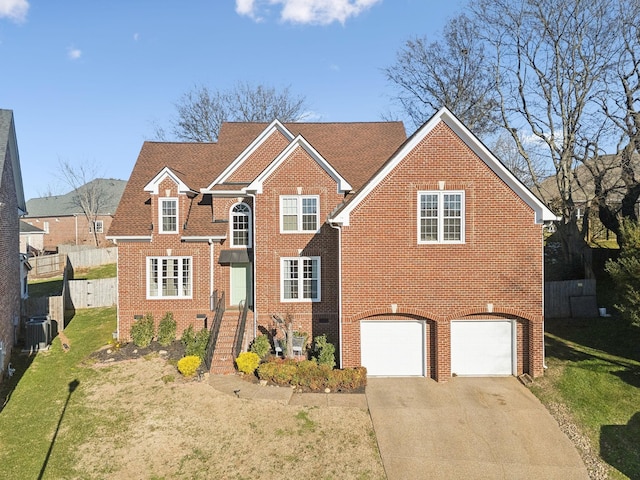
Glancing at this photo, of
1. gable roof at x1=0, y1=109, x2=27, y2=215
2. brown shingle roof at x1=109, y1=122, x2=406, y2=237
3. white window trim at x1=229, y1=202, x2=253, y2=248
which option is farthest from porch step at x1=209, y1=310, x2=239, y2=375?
gable roof at x1=0, y1=109, x2=27, y2=215

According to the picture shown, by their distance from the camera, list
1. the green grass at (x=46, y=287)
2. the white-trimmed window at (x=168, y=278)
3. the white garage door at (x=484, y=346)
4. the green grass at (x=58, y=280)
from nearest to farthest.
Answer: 1. the white garage door at (x=484, y=346)
2. the white-trimmed window at (x=168, y=278)
3. the green grass at (x=46, y=287)
4. the green grass at (x=58, y=280)

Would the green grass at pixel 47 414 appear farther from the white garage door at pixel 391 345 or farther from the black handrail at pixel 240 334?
the white garage door at pixel 391 345

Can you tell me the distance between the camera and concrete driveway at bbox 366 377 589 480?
8.66 meters

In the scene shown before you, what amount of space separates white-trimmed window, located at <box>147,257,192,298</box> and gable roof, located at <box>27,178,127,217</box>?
4037 cm

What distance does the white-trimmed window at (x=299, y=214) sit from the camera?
620 inches

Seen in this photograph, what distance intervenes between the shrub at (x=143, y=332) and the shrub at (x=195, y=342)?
1360 millimetres

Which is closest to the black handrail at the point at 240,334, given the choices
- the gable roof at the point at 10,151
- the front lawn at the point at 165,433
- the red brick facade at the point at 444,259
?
the front lawn at the point at 165,433

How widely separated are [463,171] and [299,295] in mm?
7792

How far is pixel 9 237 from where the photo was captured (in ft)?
57.0

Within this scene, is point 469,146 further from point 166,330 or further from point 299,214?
point 166,330

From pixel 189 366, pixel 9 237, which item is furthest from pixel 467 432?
pixel 9 237

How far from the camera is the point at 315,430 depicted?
32.8 feet

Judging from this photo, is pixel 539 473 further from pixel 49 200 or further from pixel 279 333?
pixel 49 200

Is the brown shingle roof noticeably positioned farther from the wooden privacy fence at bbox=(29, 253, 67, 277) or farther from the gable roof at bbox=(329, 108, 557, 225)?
the wooden privacy fence at bbox=(29, 253, 67, 277)
